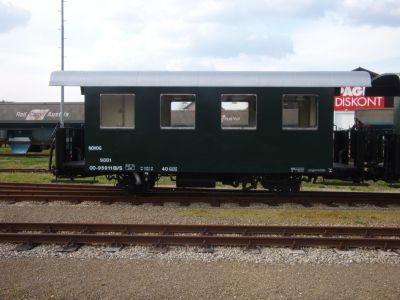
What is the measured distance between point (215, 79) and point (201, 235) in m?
4.27

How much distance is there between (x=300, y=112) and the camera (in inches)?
424

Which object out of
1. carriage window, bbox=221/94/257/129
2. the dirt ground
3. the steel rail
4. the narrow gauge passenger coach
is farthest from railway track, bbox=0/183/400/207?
the dirt ground

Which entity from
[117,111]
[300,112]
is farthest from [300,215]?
[117,111]

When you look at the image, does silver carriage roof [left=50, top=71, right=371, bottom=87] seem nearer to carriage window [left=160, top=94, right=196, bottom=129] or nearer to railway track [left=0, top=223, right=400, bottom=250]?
carriage window [left=160, top=94, right=196, bottom=129]

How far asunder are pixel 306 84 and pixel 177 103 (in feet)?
10.2

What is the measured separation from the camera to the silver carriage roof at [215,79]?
10.5 m

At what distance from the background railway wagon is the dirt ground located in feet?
79.9

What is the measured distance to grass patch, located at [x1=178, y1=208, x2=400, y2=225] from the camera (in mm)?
9086

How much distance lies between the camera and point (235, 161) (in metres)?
10.7

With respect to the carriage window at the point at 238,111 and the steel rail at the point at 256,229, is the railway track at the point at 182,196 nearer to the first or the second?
the carriage window at the point at 238,111

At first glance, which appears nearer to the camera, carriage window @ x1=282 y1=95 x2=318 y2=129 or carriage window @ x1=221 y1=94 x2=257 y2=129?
carriage window @ x1=221 y1=94 x2=257 y2=129

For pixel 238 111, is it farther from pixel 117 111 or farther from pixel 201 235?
pixel 201 235

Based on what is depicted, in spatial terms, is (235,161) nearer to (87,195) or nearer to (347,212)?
(347,212)

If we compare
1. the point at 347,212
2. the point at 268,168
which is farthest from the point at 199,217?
the point at 347,212
